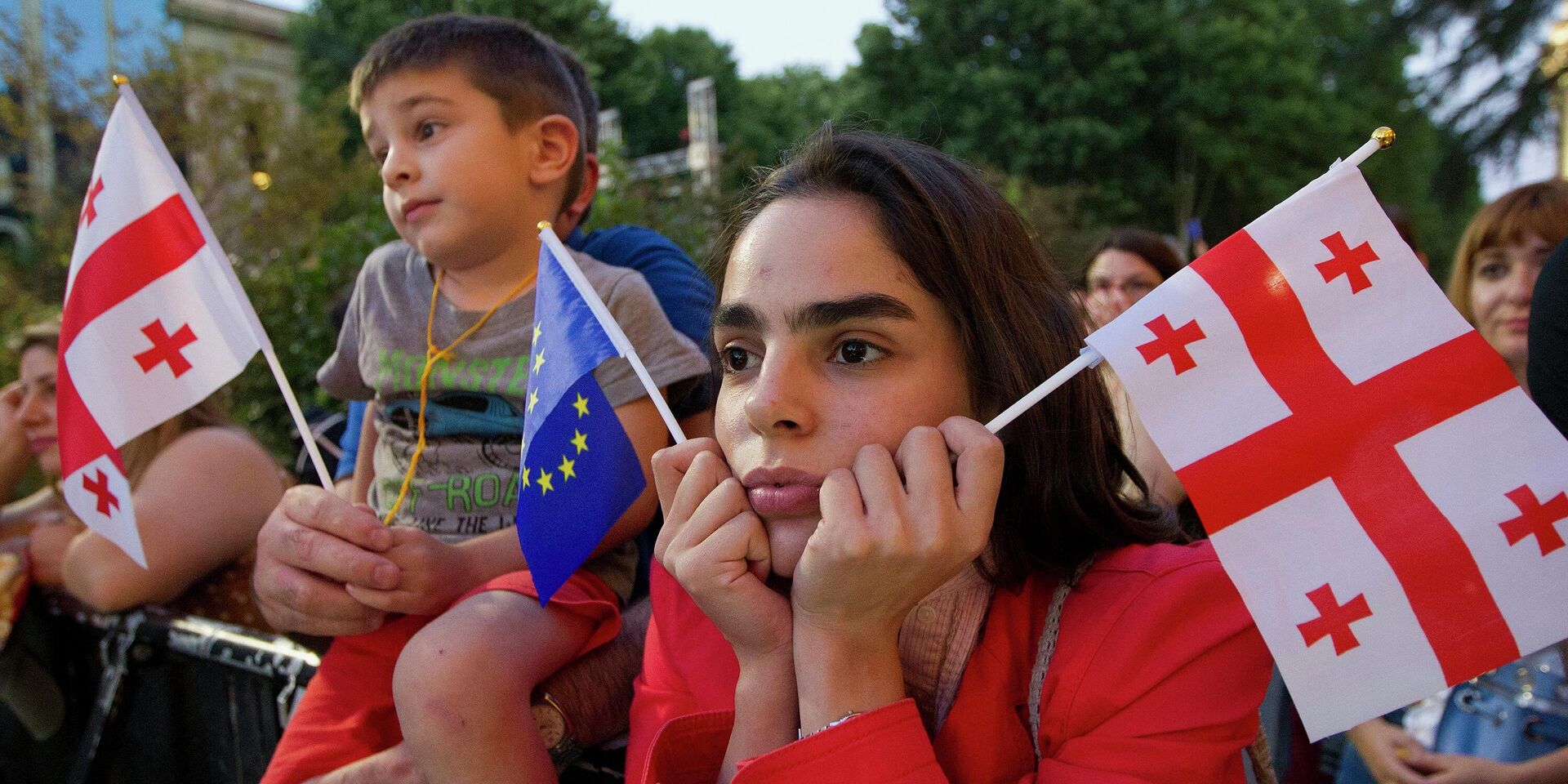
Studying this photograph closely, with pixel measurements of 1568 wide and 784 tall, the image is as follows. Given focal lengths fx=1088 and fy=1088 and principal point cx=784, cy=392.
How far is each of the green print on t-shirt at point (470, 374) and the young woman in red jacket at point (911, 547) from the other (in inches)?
25.3

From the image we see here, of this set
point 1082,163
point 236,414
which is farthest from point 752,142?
point 236,414

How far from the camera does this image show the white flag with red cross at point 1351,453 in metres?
1.37

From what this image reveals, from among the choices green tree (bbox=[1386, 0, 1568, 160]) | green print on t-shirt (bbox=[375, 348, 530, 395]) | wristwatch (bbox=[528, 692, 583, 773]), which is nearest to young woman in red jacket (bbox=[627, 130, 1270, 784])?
wristwatch (bbox=[528, 692, 583, 773])

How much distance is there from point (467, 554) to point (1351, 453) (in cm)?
147

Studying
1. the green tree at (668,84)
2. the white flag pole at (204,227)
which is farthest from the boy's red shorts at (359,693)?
the green tree at (668,84)

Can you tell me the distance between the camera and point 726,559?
1.42 metres

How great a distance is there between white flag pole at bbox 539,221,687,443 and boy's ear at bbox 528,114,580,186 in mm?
568

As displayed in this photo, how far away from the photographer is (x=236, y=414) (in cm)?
589

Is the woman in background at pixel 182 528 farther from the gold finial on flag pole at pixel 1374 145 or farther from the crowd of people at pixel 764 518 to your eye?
the gold finial on flag pole at pixel 1374 145

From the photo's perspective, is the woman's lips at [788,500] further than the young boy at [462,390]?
No

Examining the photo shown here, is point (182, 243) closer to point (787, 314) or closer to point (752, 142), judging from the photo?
point (787, 314)

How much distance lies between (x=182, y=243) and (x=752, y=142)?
33731mm

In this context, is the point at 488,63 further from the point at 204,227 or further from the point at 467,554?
the point at 467,554

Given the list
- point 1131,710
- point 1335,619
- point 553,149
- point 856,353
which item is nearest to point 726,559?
point 856,353
